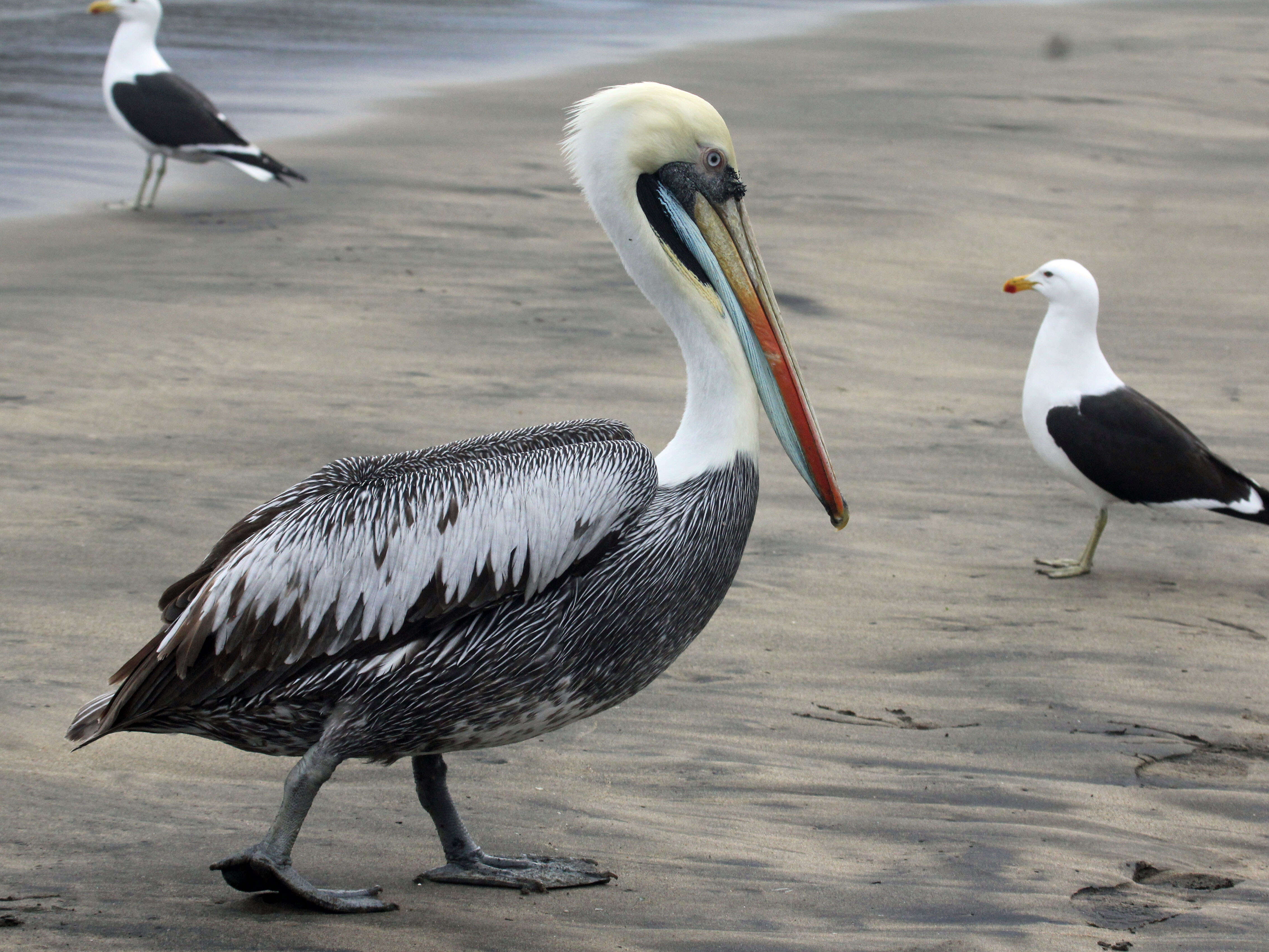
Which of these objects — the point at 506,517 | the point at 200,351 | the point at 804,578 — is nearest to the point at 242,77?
the point at 200,351

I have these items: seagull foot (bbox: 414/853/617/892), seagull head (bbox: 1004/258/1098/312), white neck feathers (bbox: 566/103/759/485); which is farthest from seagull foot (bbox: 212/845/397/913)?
seagull head (bbox: 1004/258/1098/312)

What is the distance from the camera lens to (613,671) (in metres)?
3.52

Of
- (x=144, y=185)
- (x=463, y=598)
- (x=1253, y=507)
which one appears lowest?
(x=1253, y=507)

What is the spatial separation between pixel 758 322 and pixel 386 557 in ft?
3.73

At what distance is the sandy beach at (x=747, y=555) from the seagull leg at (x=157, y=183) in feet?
0.52

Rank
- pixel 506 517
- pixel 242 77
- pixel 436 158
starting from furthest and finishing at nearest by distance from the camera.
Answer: pixel 242 77 < pixel 436 158 < pixel 506 517

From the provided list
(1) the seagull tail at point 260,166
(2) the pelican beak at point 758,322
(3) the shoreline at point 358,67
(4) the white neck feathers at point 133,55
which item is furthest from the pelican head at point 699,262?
(4) the white neck feathers at point 133,55

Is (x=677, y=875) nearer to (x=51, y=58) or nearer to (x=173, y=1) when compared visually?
(x=51, y=58)

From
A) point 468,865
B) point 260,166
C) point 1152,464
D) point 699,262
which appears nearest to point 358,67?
point 260,166

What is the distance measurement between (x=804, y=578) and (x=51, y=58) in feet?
47.3

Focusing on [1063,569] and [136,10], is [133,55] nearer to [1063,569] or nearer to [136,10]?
[136,10]

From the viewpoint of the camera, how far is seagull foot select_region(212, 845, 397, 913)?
3.28 meters

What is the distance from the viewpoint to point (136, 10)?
41.3 feet

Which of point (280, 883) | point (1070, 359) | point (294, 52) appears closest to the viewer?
point (280, 883)
